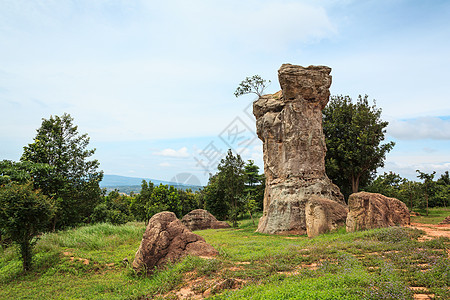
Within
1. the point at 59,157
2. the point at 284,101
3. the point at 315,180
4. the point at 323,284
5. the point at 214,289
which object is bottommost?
the point at 214,289

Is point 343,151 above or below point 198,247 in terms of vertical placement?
above

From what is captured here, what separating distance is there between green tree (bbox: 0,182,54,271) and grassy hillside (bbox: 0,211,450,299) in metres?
0.92

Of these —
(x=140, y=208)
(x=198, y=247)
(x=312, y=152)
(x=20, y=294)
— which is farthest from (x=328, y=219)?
(x=140, y=208)

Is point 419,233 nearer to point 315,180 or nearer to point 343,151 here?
point 315,180

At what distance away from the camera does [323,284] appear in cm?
533

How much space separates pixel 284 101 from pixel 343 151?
9.30 m

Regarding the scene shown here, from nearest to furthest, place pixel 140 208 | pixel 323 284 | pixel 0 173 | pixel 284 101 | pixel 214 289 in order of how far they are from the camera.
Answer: pixel 323 284 → pixel 214 289 → pixel 0 173 → pixel 284 101 → pixel 140 208

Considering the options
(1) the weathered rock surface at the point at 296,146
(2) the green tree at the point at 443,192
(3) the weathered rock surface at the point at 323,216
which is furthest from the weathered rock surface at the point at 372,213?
(2) the green tree at the point at 443,192

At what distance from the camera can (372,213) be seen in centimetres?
1203

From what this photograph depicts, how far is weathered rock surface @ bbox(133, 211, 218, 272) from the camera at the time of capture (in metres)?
8.95

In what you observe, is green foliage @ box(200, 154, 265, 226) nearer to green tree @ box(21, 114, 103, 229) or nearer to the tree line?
the tree line

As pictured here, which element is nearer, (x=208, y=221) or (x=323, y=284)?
(x=323, y=284)

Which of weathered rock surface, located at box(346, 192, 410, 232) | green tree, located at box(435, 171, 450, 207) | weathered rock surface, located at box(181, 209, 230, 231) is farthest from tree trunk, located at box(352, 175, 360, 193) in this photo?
weathered rock surface, located at box(346, 192, 410, 232)

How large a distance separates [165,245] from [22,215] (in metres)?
5.74
